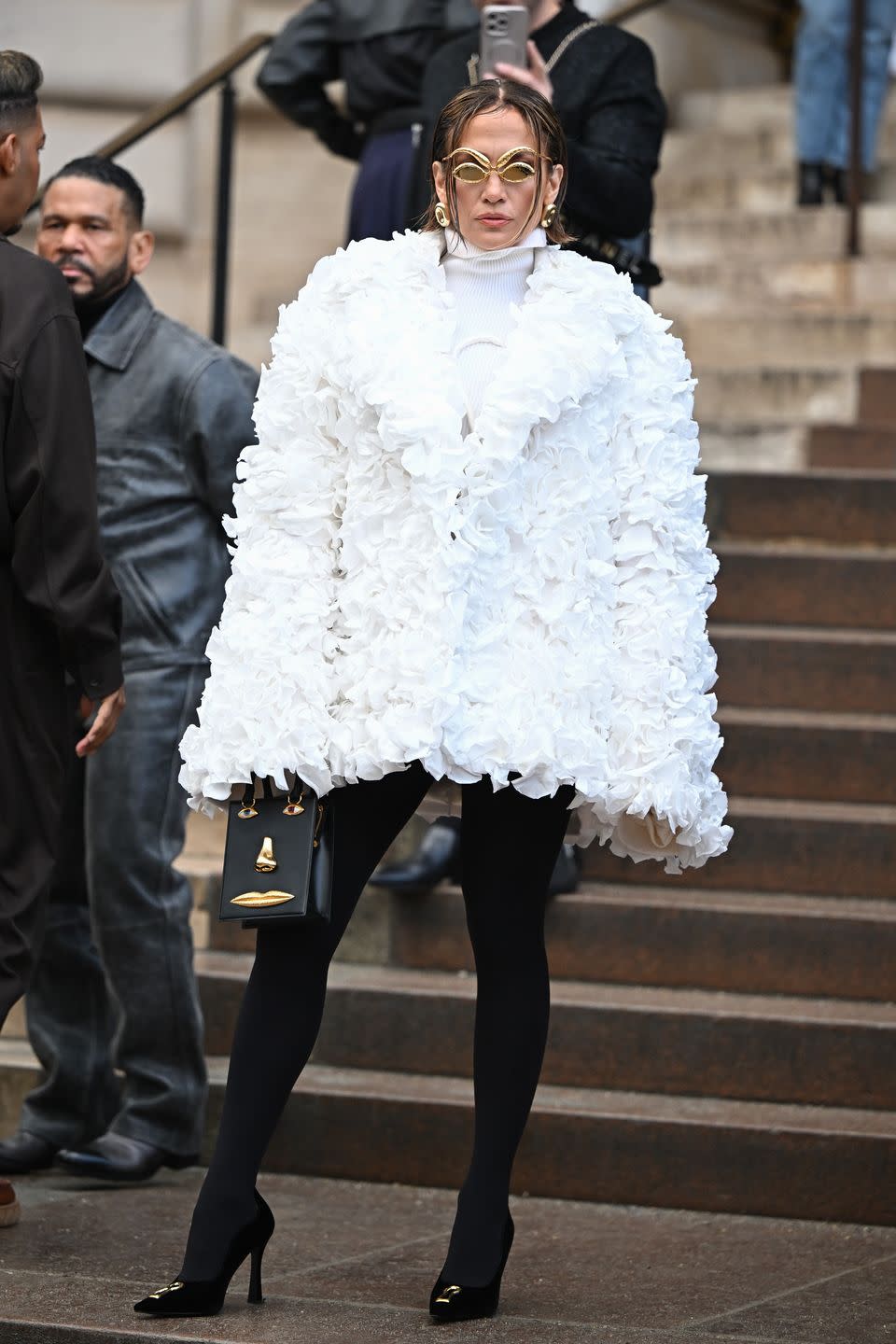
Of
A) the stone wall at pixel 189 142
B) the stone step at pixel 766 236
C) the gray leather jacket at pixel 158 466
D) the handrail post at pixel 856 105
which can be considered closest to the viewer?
the gray leather jacket at pixel 158 466

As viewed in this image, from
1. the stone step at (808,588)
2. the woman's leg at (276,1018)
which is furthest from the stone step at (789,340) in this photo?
Answer: the woman's leg at (276,1018)

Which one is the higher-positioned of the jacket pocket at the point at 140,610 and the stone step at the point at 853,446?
the stone step at the point at 853,446

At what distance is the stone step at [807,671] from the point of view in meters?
6.40

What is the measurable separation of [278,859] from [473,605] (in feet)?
1.68

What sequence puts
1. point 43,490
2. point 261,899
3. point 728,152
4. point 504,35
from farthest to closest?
point 728,152 < point 504,35 < point 43,490 < point 261,899

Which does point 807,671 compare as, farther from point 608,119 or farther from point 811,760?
point 608,119

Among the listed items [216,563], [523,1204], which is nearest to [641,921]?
[523,1204]

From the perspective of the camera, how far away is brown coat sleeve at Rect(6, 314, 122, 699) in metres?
4.38

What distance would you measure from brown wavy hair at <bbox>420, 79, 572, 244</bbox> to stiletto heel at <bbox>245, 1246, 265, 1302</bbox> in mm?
1731

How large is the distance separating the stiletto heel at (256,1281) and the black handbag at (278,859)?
1.89 ft

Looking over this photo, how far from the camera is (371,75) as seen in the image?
7.25 m

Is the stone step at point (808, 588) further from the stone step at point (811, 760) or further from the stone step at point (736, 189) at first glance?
the stone step at point (736, 189)

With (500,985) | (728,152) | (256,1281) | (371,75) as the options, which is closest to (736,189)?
(728,152)

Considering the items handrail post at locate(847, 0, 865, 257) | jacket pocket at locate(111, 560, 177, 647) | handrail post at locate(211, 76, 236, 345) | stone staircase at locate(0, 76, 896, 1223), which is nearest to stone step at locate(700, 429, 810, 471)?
stone staircase at locate(0, 76, 896, 1223)
